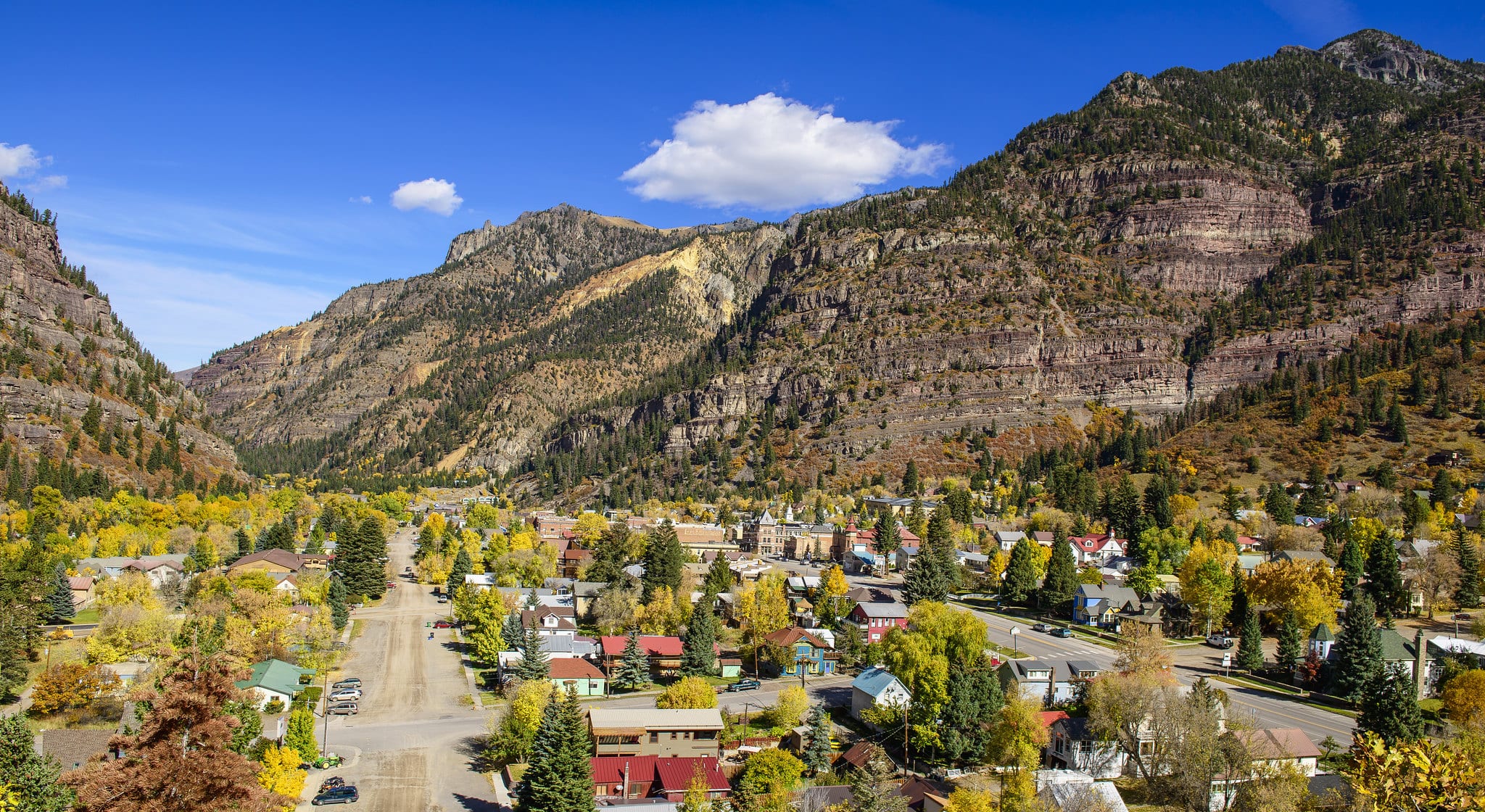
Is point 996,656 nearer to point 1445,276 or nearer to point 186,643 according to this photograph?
point 186,643

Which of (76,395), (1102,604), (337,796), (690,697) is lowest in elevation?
(337,796)

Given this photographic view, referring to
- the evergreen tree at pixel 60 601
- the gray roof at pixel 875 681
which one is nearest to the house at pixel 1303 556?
the gray roof at pixel 875 681

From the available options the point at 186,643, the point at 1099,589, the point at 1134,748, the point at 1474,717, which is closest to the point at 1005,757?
the point at 1134,748

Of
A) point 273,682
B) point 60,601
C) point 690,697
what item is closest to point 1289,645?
point 690,697

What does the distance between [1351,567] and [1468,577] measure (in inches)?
311

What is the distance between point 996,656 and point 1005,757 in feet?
58.2

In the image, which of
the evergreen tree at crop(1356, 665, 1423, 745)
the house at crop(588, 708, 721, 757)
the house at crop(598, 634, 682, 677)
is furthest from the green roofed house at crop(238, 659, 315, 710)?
the evergreen tree at crop(1356, 665, 1423, 745)

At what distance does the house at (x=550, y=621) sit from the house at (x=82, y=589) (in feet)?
132

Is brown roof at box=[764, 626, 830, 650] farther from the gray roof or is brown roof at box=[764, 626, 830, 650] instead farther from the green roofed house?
the green roofed house

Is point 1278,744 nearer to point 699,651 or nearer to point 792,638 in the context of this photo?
point 792,638

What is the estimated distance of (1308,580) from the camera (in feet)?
237

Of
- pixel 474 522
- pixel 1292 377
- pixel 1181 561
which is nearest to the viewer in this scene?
pixel 1181 561

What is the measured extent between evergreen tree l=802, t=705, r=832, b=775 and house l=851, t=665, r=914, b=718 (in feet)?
25.5

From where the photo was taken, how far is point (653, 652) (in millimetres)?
67750
